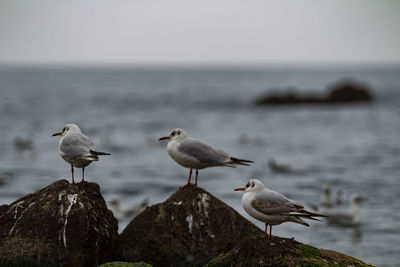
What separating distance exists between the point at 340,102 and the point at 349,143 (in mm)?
23415

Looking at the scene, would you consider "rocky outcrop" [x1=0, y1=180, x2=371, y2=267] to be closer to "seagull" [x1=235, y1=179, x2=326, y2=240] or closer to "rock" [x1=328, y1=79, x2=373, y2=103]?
"seagull" [x1=235, y1=179, x2=326, y2=240]

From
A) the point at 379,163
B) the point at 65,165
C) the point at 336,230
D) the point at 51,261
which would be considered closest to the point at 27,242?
the point at 51,261

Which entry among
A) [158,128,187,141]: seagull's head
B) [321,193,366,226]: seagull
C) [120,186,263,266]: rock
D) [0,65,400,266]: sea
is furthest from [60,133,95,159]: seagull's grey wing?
[321,193,366,226]: seagull

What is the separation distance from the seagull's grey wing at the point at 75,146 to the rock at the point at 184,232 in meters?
1.23

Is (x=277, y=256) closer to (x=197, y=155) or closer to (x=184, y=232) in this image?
(x=184, y=232)

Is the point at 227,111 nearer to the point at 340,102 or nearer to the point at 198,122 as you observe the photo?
the point at 198,122

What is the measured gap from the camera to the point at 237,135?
26953 millimetres

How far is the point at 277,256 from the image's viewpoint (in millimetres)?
5531

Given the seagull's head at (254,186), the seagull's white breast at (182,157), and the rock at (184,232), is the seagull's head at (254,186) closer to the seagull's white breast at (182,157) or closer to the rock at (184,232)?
the rock at (184,232)

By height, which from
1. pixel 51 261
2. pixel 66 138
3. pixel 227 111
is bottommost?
pixel 227 111

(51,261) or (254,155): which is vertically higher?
(51,261)

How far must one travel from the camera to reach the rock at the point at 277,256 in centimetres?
550

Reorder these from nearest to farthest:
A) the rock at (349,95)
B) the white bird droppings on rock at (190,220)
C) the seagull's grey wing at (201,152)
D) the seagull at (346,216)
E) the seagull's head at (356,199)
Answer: the white bird droppings on rock at (190,220) < the seagull's grey wing at (201,152) < the seagull at (346,216) < the seagull's head at (356,199) < the rock at (349,95)

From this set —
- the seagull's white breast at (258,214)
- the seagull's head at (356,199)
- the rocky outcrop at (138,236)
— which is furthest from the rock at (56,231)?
the seagull's head at (356,199)
